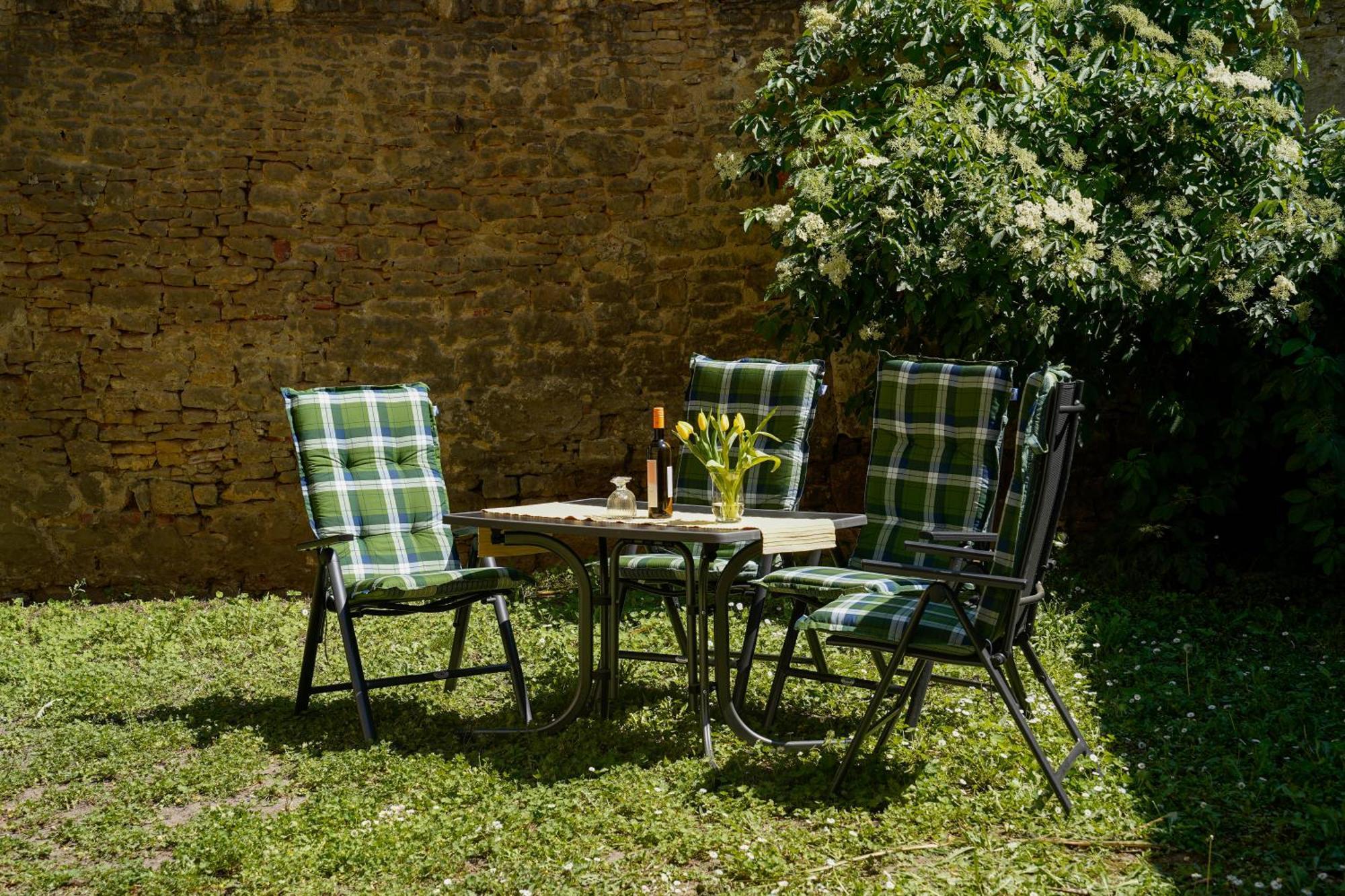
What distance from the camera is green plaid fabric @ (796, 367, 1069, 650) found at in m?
3.21

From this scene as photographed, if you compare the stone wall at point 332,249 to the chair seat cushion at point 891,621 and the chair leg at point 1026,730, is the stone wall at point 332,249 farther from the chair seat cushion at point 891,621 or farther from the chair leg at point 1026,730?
the chair leg at point 1026,730

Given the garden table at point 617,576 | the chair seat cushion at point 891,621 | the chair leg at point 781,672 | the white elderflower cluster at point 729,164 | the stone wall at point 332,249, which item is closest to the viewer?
the chair seat cushion at point 891,621

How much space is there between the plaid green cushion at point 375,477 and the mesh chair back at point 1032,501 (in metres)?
2.00

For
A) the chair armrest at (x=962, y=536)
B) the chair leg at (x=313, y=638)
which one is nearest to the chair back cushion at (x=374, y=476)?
the chair leg at (x=313, y=638)

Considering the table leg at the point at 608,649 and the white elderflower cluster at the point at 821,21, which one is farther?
the white elderflower cluster at the point at 821,21

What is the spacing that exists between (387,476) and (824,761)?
1.93m

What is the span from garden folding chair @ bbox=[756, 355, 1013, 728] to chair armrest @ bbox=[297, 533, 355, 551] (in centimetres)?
144

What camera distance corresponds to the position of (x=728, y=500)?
3834 mm

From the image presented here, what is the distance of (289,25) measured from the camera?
21.7ft

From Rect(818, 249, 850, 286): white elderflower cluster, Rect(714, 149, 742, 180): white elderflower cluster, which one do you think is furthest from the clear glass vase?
Rect(714, 149, 742, 180): white elderflower cluster

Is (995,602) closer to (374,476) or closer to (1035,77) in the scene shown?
(374,476)

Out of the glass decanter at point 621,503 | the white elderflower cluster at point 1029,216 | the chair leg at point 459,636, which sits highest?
the white elderflower cluster at point 1029,216

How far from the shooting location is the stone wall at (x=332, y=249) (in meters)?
6.61

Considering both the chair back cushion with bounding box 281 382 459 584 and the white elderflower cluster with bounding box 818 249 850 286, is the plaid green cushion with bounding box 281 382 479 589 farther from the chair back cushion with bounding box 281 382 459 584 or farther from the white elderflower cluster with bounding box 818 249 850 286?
the white elderflower cluster with bounding box 818 249 850 286
